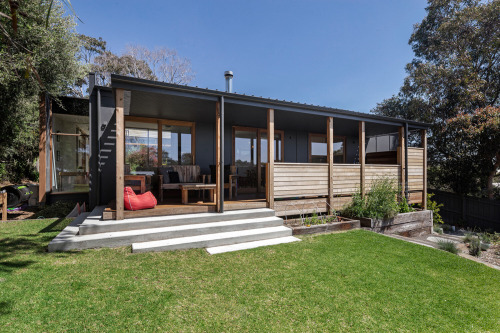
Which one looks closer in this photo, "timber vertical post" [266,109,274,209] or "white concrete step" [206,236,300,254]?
"white concrete step" [206,236,300,254]

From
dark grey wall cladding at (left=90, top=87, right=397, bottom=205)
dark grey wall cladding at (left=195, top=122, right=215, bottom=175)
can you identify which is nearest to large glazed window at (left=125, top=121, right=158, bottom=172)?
dark grey wall cladding at (left=90, top=87, right=397, bottom=205)

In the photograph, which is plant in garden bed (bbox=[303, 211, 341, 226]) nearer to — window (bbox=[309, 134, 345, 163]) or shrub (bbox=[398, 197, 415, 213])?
shrub (bbox=[398, 197, 415, 213])

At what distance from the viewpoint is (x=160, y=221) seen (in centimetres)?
418

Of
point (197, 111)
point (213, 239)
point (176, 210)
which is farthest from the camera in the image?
point (197, 111)

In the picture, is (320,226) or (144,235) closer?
(144,235)

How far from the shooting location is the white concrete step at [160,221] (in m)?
→ 3.88

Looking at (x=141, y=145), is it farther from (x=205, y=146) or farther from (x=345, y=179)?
(x=345, y=179)

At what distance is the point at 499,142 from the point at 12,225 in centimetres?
1539

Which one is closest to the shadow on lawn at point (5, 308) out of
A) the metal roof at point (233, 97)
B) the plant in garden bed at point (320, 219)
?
the metal roof at point (233, 97)

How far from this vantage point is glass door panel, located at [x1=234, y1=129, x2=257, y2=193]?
8039 millimetres

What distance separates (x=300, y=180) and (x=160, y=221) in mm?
3282

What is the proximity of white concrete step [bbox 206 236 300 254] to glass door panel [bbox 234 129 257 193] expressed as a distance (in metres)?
3.78

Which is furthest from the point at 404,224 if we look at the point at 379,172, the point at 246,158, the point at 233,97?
the point at 233,97

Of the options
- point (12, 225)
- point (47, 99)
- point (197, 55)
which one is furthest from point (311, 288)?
point (197, 55)
